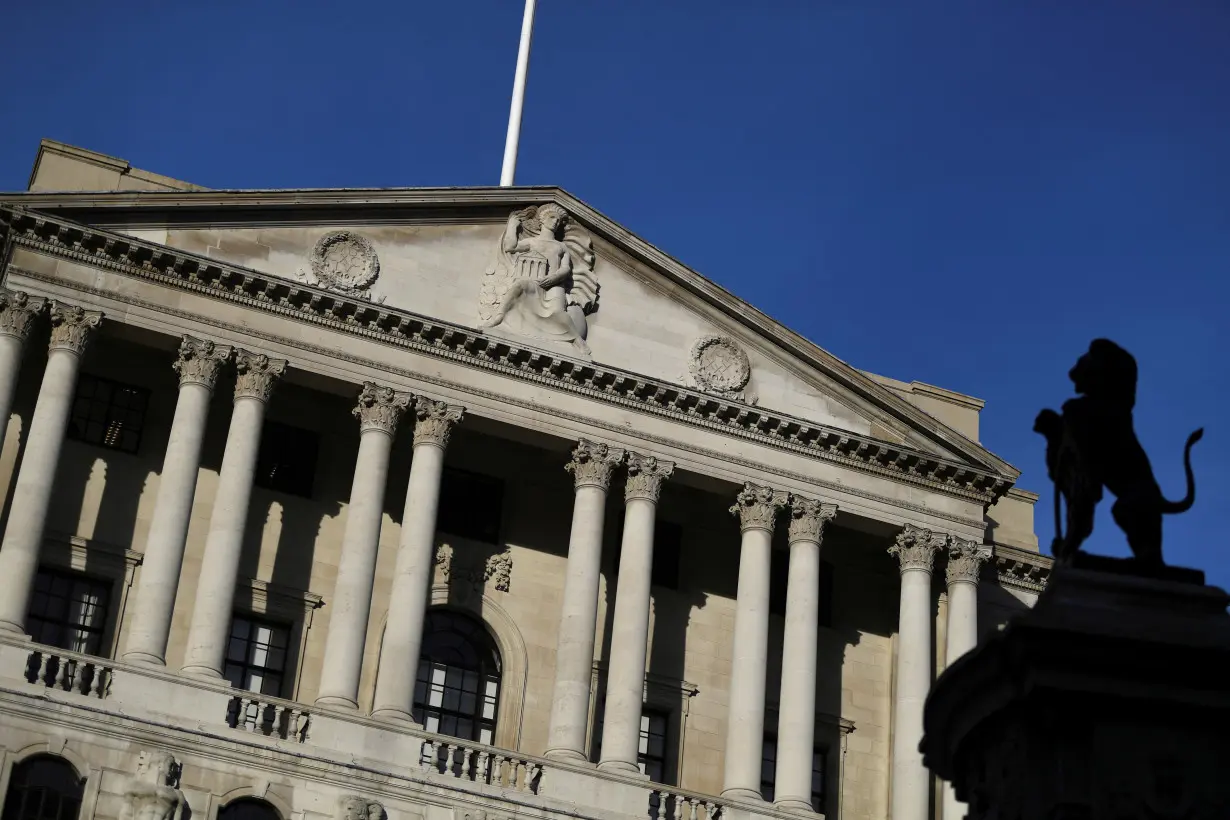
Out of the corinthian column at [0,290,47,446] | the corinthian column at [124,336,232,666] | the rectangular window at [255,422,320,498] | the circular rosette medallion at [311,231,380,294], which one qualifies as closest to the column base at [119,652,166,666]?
the corinthian column at [124,336,232,666]

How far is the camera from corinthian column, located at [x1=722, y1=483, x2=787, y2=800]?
37.2m

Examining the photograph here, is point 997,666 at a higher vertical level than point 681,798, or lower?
lower

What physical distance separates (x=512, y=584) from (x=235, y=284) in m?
8.30

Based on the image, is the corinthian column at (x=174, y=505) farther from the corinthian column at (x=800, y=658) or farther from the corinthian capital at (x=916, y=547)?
the corinthian capital at (x=916, y=547)

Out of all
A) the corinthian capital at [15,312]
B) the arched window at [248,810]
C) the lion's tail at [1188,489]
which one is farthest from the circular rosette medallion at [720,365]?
the lion's tail at [1188,489]

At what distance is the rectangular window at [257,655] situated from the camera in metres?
37.5

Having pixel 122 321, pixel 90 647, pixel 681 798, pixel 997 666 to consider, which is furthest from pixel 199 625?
pixel 997 666

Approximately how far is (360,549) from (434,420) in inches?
127

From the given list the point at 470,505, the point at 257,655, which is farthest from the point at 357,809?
the point at 470,505

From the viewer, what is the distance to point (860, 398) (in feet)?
135

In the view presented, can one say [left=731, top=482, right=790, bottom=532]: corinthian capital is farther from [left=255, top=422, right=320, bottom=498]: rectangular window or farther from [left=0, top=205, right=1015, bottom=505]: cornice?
[left=255, top=422, right=320, bottom=498]: rectangular window

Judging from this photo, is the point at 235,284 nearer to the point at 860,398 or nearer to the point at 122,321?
the point at 122,321

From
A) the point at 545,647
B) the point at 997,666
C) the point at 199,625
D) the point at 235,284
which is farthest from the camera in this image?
the point at 545,647

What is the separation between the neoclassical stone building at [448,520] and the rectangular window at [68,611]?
0.19 ft
